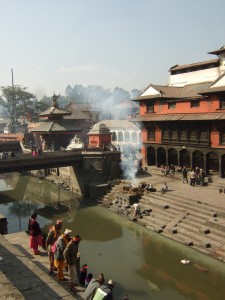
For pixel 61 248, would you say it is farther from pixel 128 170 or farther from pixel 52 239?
pixel 128 170

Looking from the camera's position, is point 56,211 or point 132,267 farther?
point 56,211

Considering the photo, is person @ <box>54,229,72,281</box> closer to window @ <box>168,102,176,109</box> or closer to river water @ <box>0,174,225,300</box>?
river water @ <box>0,174,225,300</box>

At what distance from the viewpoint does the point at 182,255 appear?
1852 centimetres

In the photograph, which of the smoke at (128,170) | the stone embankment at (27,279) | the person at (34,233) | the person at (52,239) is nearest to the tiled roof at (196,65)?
the smoke at (128,170)

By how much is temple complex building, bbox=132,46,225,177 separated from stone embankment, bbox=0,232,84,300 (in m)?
20.6

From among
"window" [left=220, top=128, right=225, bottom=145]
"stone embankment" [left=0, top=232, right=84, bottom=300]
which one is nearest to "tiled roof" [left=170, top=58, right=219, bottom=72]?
"window" [left=220, top=128, right=225, bottom=145]

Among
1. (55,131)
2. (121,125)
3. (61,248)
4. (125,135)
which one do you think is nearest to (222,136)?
(55,131)

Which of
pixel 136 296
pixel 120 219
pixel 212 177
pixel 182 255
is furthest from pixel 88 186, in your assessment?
pixel 136 296

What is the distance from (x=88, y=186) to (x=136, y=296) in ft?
58.7

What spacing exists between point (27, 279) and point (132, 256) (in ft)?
28.9

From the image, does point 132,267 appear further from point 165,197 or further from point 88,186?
point 88,186

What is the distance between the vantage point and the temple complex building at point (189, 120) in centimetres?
2975

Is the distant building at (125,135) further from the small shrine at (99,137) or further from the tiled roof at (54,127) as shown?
the tiled roof at (54,127)

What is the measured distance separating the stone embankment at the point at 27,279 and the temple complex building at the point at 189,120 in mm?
20598
